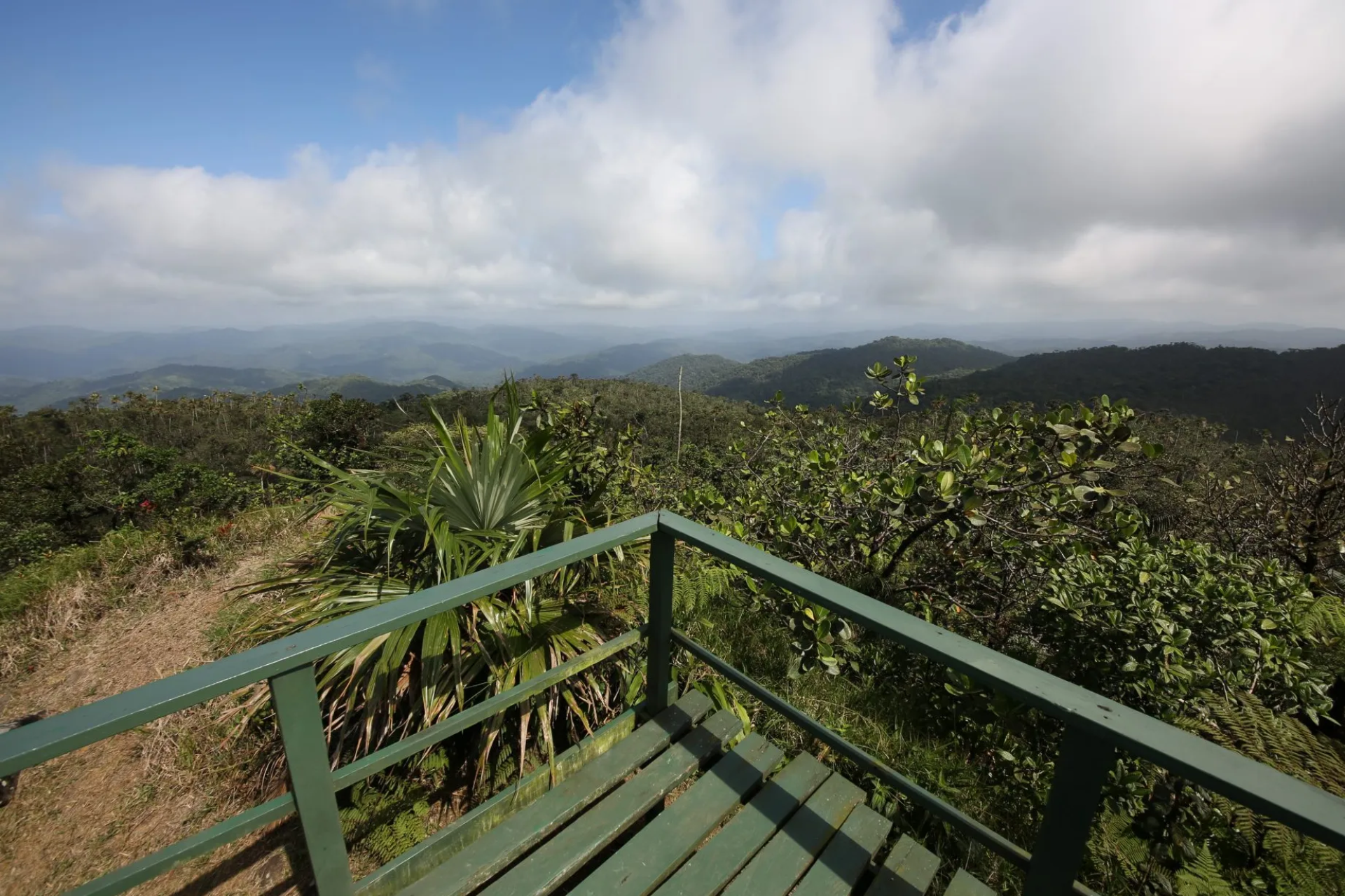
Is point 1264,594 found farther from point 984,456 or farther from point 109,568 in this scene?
point 109,568

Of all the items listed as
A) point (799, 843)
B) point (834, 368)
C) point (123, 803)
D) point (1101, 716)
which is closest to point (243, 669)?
point (799, 843)

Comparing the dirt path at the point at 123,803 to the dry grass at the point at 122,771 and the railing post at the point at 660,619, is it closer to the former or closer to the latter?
the dry grass at the point at 122,771

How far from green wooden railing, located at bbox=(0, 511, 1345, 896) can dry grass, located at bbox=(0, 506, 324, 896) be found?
54.3 inches

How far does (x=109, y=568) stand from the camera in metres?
4.77

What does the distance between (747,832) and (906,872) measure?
0.49m

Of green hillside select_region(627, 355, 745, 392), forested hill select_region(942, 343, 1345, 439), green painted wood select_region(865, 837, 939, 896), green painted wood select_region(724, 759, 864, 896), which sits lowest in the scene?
green hillside select_region(627, 355, 745, 392)

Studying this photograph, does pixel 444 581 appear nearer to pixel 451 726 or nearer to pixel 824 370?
pixel 451 726

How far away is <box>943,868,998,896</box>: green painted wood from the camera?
63.4 inches

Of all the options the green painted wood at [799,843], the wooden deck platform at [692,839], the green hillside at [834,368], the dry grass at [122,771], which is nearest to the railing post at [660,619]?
the wooden deck platform at [692,839]

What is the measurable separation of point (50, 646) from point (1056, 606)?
6632 millimetres

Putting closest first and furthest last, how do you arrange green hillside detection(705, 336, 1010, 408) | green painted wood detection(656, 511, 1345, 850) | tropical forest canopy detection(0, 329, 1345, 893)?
green painted wood detection(656, 511, 1345, 850) → tropical forest canopy detection(0, 329, 1345, 893) → green hillside detection(705, 336, 1010, 408)

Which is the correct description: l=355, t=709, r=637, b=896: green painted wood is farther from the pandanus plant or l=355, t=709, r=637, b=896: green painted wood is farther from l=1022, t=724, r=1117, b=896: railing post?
l=1022, t=724, r=1117, b=896: railing post

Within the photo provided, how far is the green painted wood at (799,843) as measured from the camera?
1571mm

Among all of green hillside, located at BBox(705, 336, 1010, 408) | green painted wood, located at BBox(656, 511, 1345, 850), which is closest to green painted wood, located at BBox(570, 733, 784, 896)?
green painted wood, located at BBox(656, 511, 1345, 850)
